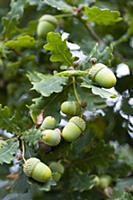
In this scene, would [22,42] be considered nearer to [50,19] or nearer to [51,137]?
[50,19]

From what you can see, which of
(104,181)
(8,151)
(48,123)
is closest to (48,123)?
(48,123)

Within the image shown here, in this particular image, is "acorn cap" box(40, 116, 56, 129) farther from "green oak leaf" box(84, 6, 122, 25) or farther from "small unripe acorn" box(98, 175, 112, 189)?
"small unripe acorn" box(98, 175, 112, 189)

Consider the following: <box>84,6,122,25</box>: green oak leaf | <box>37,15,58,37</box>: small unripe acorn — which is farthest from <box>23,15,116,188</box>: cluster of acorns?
<box>37,15,58,37</box>: small unripe acorn

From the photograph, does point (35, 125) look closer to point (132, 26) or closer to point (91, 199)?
point (91, 199)

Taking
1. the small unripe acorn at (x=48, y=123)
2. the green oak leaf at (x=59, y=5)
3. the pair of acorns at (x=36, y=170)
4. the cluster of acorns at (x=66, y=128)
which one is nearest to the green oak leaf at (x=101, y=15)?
the green oak leaf at (x=59, y=5)

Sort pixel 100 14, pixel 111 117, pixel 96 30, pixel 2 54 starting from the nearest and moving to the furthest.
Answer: pixel 100 14, pixel 2 54, pixel 111 117, pixel 96 30

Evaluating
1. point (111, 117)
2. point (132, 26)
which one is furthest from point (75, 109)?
point (132, 26)
